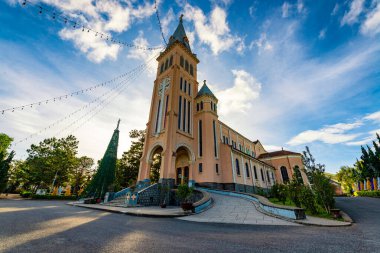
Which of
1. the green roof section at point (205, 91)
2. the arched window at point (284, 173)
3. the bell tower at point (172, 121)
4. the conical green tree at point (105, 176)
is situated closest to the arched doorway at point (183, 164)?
the bell tower at point (172, 121)

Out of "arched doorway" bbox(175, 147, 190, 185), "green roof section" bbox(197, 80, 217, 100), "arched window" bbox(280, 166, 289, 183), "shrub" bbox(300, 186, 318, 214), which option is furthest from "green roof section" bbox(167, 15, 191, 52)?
"arched window" bbox(280, 166, 289, 183)

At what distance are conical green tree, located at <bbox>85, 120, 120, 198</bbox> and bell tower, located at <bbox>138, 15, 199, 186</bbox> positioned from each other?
12.1 ft

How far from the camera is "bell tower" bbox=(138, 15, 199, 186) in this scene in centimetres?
1786

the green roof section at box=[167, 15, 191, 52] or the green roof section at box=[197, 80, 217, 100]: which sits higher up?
the green roof section at box=[167, 15, 191, 52]

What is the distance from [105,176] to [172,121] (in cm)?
1037

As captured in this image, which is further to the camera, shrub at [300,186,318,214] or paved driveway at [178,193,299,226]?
shrub at [300,186,318,214]

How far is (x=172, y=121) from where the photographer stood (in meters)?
18.8

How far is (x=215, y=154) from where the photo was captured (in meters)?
21.3

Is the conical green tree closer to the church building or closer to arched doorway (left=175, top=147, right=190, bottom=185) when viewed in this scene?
the church building

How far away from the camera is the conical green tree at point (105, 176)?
17.6 meters

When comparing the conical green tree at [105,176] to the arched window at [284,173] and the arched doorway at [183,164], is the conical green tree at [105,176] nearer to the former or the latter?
the arched doorway at [183,164]

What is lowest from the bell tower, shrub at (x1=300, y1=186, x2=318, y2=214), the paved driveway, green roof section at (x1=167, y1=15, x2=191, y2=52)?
the paved driveway

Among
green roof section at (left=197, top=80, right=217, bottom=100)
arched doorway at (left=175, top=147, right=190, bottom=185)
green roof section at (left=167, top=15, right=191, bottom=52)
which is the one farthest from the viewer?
green roof section at (left=167, top=15, right=191, bottom=52)

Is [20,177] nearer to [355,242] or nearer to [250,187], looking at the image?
[250,187]
